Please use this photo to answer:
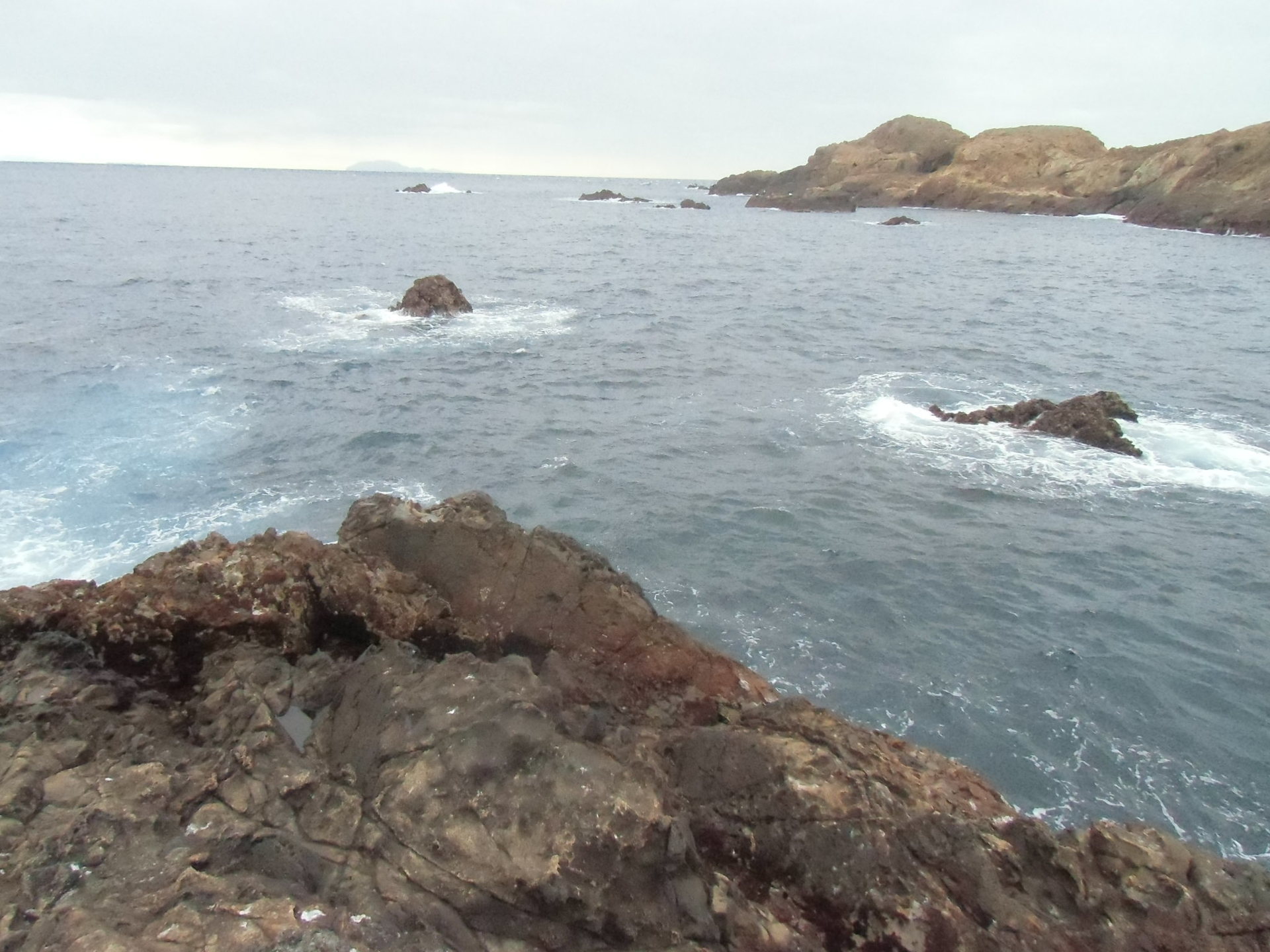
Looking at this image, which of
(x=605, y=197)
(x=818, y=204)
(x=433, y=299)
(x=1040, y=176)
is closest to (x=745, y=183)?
(x=605, y=197)

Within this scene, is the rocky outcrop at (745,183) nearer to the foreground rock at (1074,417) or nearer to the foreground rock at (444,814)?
the foreground rock at (1074,417)

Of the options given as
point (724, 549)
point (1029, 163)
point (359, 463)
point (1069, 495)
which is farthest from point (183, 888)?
point (1029, 163)

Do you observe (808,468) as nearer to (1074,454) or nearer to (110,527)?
(1074,454)

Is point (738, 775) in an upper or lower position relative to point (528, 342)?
upper

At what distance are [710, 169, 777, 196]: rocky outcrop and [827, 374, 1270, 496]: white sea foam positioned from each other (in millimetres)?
170041

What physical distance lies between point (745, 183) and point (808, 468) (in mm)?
181898

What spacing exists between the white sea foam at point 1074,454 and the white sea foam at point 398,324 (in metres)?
16.4

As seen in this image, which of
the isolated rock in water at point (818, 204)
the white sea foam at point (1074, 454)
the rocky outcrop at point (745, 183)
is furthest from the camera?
the rocky outcrop at point (745, 183)

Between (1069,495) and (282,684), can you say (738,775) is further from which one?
(1069,495)

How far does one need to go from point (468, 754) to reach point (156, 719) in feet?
8.73

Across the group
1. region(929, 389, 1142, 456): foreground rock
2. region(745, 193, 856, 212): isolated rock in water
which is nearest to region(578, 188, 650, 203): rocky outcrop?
region(745, 193, 856, 212): isolated rock in water

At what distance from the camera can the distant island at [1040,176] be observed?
84.9 meters

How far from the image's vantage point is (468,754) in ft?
16.6

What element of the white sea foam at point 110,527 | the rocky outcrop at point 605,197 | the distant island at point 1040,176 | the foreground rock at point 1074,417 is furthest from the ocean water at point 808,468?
the rocky outcrop at point 605,197
